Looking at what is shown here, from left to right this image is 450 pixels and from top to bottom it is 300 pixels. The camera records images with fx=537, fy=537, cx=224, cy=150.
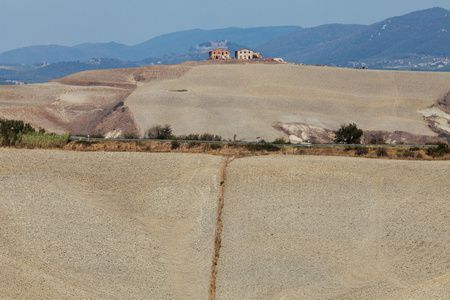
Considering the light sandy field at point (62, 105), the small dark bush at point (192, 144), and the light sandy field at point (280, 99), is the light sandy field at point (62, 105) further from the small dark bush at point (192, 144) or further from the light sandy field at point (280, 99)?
the small dark bush at point (192, 144)

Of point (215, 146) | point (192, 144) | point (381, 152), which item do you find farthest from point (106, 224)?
point (381, 152)

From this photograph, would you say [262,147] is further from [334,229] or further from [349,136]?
[334,229]

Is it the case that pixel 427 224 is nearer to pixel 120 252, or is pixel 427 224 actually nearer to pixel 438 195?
pixel 438 195

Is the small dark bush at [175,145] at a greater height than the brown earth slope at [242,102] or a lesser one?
lesser

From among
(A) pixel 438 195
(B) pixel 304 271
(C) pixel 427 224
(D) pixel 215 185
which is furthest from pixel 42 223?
(A) pixel 438 195

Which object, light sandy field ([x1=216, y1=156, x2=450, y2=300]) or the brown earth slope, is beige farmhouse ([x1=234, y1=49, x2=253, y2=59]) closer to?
the brown earth slope

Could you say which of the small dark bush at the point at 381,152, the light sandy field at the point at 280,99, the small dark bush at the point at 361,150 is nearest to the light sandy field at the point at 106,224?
the small dark bush at the point at 361,150
